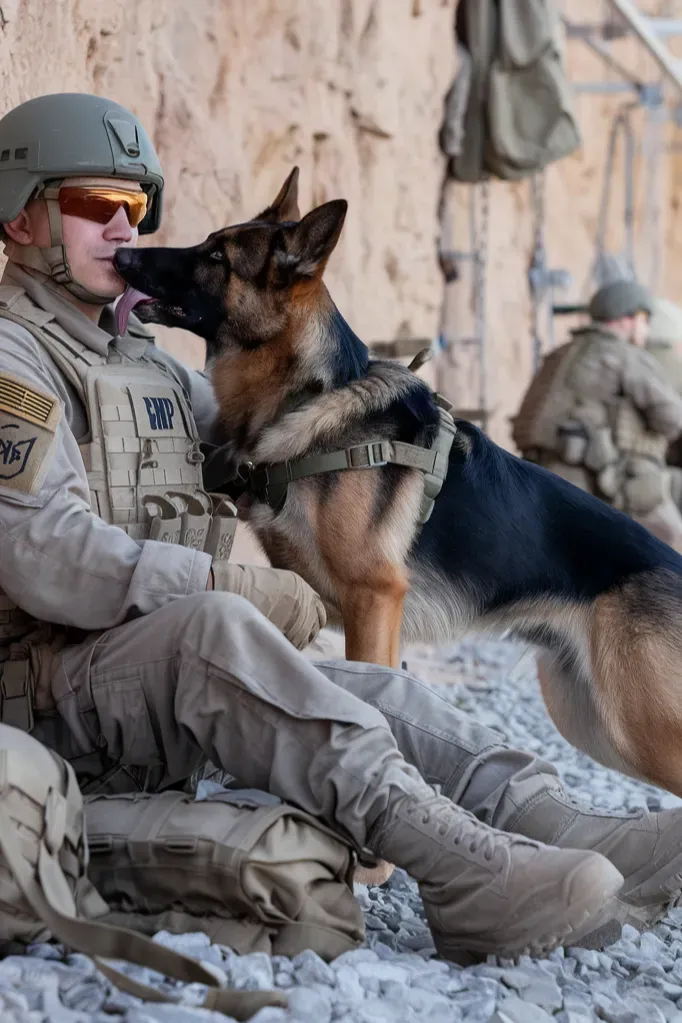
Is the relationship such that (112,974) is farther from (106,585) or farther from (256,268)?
(256,268)

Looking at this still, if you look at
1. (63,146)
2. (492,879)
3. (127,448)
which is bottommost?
(492,879)

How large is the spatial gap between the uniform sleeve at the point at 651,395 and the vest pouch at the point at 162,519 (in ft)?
20.7

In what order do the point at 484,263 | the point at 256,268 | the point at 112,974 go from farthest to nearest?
the point at 484,263, the point at 256,268, the point at 112,974

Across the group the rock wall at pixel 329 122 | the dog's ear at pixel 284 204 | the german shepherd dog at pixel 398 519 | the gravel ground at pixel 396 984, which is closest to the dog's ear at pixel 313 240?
the german shepherd dog at pixel 398 519

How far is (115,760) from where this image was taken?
257 cm

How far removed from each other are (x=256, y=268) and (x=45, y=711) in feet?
4.38

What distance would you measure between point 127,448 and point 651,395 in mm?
6413

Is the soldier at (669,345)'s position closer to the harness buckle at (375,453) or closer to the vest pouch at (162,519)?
the harness buckle at (375,453)

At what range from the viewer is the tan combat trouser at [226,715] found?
2303 mm

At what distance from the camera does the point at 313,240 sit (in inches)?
125

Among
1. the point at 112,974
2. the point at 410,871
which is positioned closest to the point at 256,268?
the point at 410,871

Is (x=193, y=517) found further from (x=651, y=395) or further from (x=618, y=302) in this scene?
(x=618, y=302)

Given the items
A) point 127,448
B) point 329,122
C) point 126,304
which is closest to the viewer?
point 127,448

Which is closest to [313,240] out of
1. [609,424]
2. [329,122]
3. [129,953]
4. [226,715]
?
[226,715]
